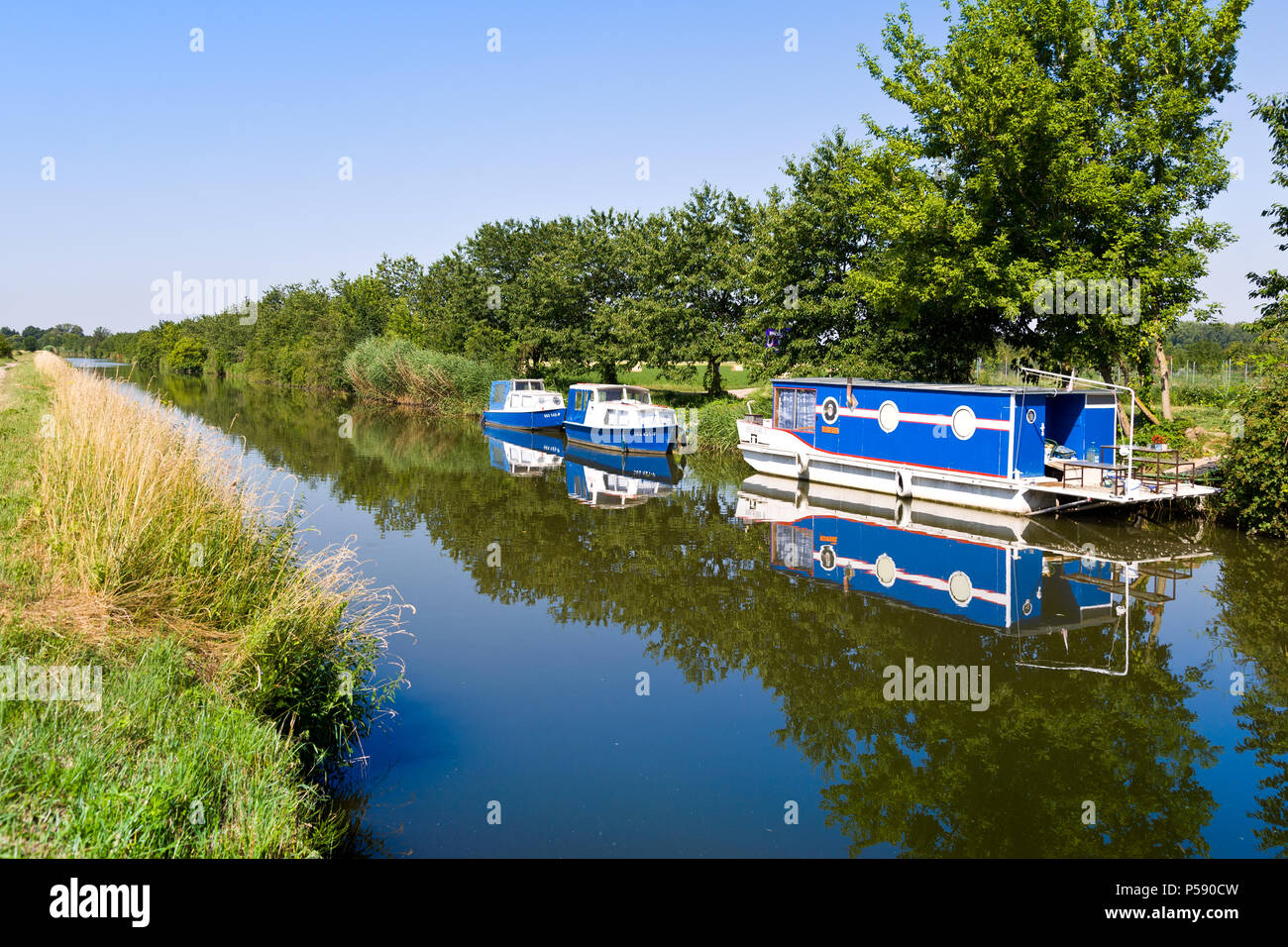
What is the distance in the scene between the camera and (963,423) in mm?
21328

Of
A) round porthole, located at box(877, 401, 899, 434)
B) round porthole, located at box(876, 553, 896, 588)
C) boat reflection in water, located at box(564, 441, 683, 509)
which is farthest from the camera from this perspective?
boat reflection in water, located at box(564, 441, 683, 509)

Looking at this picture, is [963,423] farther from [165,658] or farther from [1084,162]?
[165,658]

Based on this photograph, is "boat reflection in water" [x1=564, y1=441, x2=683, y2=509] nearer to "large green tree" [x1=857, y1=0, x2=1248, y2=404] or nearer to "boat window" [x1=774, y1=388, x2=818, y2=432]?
"boat window" [x1=774, y1=388, x2=818, y2=432]

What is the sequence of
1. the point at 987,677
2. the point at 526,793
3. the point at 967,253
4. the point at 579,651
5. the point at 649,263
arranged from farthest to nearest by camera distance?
the point at 649,263 → the point at 967,253 → the point at 579,651 → the point at 987,677 → the point at 526,793

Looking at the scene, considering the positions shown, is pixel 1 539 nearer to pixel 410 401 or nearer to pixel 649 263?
pixel 649 263

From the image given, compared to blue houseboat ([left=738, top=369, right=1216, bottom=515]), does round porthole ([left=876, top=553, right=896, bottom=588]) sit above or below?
below

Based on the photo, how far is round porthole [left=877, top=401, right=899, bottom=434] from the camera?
23.3 m

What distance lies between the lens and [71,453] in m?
8.59

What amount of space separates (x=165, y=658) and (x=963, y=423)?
19.4 meters

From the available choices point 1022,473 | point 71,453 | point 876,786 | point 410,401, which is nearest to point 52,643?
point 71,453

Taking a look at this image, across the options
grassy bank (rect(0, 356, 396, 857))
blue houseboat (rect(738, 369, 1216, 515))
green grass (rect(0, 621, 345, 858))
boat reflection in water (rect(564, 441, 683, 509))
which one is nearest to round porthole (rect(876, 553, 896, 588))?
blue houseboat (rect(738, 369, 1216, 515))

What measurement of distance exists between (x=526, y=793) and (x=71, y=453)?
604 cm

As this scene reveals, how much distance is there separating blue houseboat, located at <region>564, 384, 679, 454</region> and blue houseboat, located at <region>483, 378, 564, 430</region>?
5.32 m

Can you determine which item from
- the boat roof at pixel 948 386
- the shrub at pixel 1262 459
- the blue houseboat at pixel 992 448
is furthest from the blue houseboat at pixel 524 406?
the shrub at pixel 1262 459
